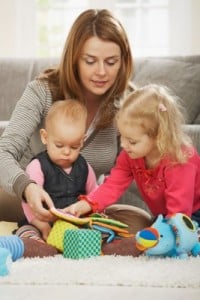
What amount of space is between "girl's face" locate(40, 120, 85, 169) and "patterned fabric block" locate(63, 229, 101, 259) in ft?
1.11

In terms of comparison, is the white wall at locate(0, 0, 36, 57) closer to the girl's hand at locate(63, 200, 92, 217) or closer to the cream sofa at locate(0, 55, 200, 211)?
the cream sofa at locate(0, 55, 200, 211)

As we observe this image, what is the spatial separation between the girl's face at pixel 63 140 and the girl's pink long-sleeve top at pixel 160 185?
145 millimetres

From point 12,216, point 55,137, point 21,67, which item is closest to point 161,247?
point 55,137

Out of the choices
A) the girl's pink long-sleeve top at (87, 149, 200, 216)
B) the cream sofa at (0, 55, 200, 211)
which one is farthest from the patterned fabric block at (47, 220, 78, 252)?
the cream sofa at (0, 55, 200, 211)

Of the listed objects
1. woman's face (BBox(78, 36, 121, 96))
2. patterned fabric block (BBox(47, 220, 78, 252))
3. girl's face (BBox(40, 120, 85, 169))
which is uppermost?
woman's face (BBox(78, 36, 121, 96))

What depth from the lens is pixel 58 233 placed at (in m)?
2.01

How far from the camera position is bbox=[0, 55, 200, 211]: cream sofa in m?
2.98

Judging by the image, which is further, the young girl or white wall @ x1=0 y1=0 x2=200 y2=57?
white wall @ x1=0 y1=0 x2=200 y2=57

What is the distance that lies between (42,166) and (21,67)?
1.26 m

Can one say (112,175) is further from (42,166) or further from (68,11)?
(68,11)

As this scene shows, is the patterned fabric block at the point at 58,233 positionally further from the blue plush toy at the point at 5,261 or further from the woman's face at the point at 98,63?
the woman's face at the point at 98,63

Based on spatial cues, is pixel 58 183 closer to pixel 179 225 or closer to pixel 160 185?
pixel 160 185

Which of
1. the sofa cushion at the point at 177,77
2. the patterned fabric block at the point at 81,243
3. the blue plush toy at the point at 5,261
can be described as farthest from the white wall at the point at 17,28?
the blue plush toy at the point at 5,261

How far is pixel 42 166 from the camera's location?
221cm
